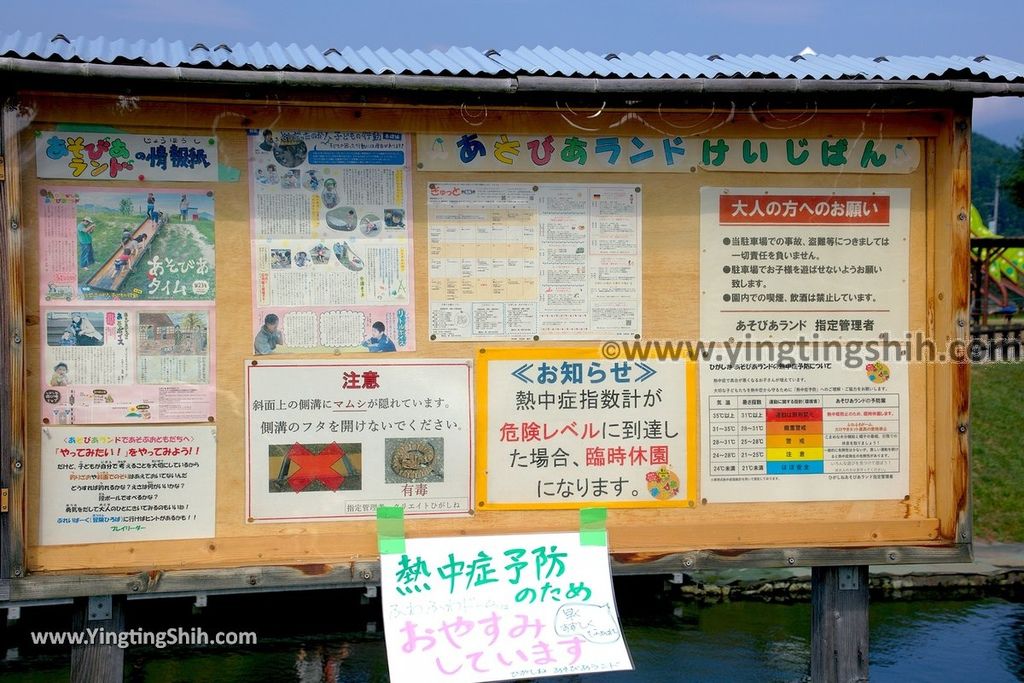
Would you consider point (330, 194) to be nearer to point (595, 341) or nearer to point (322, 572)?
point (595, 341)

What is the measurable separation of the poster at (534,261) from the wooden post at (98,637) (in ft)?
7.10

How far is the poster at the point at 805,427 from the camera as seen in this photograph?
5.31m

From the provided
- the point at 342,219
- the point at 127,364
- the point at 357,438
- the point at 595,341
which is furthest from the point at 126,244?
the point at 595,341

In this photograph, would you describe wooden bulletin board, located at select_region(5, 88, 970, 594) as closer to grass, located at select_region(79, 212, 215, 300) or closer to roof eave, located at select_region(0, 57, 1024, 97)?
grass, located at select_region(79, 212, 215, 300)

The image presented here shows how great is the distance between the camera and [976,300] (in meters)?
24.1

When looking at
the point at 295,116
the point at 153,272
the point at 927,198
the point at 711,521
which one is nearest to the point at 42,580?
the point at 153,272

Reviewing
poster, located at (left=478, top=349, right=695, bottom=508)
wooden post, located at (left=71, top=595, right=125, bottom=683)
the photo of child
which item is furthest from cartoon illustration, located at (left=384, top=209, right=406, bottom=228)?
wooden post, located at (left=71, top=595, right=125, bottom=683)

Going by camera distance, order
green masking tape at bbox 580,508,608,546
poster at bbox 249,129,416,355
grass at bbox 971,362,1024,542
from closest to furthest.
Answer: poster at bbox 249,129,416,355 → green masking tape at bbox 580,508,608,546 → grass at bbox 971,362,1024,542

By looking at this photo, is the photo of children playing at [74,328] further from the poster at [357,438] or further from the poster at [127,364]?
the poster at [357,438]

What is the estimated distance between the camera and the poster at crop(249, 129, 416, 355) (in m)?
5.01

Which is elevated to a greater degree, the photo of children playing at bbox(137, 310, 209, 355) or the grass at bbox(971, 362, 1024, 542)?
the photo of children playing at bbox(137, 310, 209, 355)

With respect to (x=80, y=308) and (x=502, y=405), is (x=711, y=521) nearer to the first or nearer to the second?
(x=502, y=405)

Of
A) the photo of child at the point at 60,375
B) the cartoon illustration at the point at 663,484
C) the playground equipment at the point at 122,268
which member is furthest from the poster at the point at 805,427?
the photo of child at the point at 60,375

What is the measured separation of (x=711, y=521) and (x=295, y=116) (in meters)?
3.07
